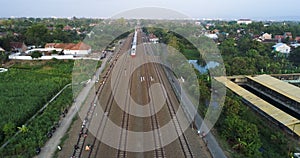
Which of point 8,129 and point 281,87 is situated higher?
point 8,129

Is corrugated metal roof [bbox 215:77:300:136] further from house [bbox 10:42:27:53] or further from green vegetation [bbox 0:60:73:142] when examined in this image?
house [bbox 10:42:27:53]

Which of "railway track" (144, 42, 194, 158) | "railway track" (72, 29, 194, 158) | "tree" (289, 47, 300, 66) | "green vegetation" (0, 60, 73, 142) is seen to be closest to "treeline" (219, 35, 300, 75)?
"tree" (289, 47, 300, 66)

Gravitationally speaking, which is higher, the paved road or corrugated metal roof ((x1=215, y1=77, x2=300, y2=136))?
the paved road

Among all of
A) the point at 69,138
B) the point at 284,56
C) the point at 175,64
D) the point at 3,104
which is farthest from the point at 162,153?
the point at 284,56

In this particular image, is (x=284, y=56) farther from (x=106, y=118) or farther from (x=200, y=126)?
(x=106, y=118)

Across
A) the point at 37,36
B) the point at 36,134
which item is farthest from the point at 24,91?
the point at 37,36

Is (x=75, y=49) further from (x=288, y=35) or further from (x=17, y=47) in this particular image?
(x=288, y=35)
